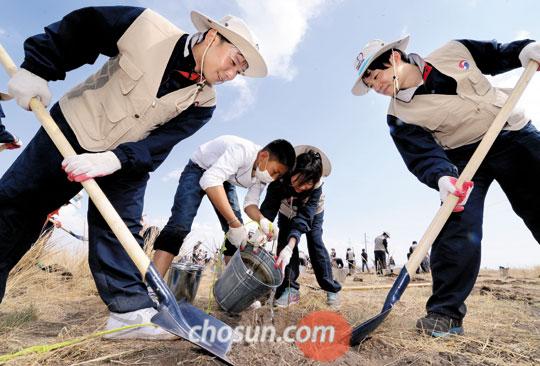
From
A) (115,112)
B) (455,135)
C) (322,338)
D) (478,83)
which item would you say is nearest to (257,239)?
(322,338)

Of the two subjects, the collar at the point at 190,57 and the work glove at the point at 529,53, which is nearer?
the collar at the point at 190,57

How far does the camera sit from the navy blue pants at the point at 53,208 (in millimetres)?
1848

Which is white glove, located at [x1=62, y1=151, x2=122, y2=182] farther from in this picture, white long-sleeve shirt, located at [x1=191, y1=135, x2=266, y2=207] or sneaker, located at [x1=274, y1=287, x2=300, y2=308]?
sneaker, located at [x1=274, y1=287, x2=300, y2=308]

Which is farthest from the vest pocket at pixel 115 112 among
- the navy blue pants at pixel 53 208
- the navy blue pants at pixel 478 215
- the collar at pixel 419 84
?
the navy blue pants at pixel 478 215

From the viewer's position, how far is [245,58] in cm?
227

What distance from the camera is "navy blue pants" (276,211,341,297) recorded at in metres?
3.81

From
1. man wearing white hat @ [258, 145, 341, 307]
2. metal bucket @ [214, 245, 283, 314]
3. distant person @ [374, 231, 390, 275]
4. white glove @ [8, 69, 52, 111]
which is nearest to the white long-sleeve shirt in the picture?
man wearing white hat @ [258, 145, 341, 307]

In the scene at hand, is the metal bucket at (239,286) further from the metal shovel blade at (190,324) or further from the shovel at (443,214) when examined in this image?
the shovel at (443,214)

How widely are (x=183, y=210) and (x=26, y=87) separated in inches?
56.9

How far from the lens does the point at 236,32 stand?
207 cm

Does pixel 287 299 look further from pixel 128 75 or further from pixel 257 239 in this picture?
pixel 128 75

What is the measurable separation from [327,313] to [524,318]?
5.99ft

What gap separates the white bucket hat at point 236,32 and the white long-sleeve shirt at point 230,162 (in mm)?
848

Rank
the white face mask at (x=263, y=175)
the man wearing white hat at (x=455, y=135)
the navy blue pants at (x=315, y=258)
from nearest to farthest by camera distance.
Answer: the man wearing white hat at (x=455, y=135), the white face mask at (x=263, y=175), the navy blue pants at (x=315, y=258)
